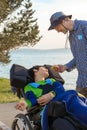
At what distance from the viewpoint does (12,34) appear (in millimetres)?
26250

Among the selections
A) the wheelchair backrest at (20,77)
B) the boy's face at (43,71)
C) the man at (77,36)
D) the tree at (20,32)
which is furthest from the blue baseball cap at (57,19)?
the tree at (20,32)

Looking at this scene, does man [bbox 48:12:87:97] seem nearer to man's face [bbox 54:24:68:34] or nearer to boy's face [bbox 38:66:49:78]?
man's face [bbox 54:24:68:34]

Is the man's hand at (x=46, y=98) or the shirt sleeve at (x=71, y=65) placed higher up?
the shirt sleeve at (x=71, y=65)

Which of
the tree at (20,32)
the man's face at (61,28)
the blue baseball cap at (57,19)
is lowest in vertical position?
the tree at (20,32)

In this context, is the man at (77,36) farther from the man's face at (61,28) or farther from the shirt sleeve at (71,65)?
the shirt sleeve at (71,65)

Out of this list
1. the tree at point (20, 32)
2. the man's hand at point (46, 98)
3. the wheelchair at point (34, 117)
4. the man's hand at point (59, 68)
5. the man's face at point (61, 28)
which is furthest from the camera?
the tree at point (20, 32)

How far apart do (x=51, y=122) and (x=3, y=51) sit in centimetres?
2183

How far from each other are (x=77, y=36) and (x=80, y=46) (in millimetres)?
135

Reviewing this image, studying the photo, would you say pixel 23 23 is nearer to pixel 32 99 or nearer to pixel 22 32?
pixel 22 32

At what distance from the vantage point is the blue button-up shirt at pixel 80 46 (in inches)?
244

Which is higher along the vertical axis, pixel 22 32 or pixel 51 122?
pixel 51 122

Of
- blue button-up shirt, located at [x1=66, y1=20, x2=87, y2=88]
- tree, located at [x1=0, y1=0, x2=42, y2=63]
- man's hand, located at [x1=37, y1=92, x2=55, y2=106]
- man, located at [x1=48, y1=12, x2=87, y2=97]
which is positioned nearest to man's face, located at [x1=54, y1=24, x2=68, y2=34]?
man, located at [x1=48, y1=12, x2=87, y2=97]

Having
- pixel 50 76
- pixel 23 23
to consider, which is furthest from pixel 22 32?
pixel 50 76

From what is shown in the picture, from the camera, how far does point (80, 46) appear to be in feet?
20.4
